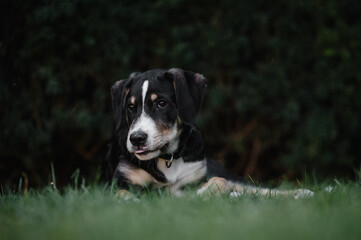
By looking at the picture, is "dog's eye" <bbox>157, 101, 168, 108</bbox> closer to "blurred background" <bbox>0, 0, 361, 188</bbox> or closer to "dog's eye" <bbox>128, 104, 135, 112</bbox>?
"dog's eye" <bbox>128, 104, 135, 112</bbox>

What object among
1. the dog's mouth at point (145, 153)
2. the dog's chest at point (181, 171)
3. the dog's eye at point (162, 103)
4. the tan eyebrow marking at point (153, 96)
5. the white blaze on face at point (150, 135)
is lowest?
the dog's chest at point (181, 171)

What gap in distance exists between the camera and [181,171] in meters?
3.73

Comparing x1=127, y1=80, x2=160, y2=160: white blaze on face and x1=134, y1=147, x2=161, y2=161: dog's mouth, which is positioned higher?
x1=127, y1=80, x2=160, y2=160: white blaze on face

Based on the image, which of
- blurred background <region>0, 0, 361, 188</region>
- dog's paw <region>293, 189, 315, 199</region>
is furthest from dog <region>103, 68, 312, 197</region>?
blurred background <region>0, 0, 361, 188</region>

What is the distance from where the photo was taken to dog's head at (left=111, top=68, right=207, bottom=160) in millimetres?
3361

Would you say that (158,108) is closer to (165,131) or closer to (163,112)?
(163,112)

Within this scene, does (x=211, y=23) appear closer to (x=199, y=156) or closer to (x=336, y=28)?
(x=336, y=28)

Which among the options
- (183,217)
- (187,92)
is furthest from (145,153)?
(183,217)

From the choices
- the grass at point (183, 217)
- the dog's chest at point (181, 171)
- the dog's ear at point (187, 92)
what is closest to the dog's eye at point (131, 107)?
the dog's ear at point (187, 92)

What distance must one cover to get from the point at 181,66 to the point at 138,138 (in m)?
2.19

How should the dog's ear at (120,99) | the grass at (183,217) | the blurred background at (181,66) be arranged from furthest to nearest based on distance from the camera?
the blurred background at (181,66), the dog's ear at (120,99), the grass at (183,217)

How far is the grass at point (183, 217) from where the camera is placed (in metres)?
1.81

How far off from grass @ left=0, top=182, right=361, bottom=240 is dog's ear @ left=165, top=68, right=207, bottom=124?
972 mm

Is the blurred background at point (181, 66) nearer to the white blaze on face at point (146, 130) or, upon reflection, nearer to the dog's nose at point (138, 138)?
the white blaze on face at point (146, 130)
